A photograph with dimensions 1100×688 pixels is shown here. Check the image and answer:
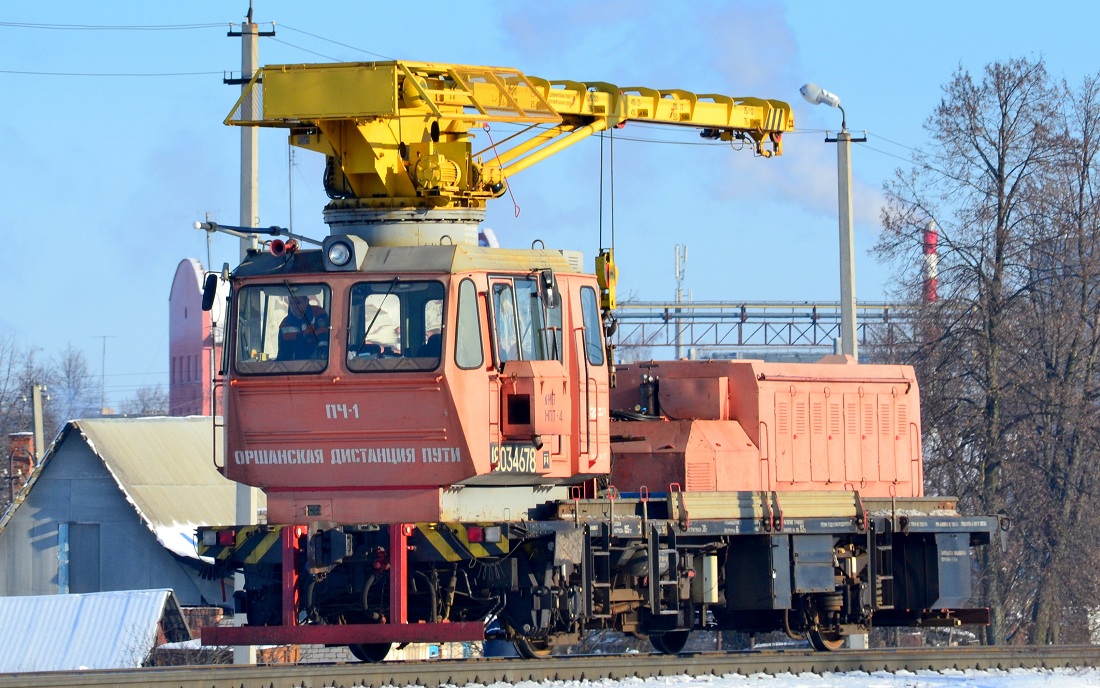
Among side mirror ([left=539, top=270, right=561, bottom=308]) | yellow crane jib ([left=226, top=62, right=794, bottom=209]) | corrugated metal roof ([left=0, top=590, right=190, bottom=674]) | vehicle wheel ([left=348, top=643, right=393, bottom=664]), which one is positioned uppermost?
yellow crane jib ([left=226, top=62, right=794, bottom=209])

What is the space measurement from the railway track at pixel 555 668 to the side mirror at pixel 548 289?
11.4ft

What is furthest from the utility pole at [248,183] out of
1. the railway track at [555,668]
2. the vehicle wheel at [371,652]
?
the railway track at [555,668]

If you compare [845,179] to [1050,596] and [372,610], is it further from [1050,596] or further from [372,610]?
[372,610]

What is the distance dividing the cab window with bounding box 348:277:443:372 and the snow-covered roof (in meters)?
22.7

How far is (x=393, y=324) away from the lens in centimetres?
1474

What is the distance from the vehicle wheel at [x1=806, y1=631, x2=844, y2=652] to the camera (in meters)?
18.0

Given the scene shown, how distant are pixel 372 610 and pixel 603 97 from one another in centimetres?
674

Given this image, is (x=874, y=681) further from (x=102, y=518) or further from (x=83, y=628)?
(x=102, y=518)

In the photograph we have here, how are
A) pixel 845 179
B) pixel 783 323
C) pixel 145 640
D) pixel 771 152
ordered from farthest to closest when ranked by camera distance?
pixel 783 323 → pixel 145 640 → pixel 845 179 → pixel 771 152

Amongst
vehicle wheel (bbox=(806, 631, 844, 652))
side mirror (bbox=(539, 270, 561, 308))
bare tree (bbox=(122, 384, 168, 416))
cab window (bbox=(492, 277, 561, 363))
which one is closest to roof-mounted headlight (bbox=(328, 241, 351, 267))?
cab window (bbox=(492, 277, 561, 363))

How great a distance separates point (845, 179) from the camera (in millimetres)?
26641

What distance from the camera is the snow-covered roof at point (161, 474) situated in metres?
37.4

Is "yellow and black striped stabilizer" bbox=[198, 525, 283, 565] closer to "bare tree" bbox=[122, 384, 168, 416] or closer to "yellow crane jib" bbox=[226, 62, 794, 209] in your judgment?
"yellow crane jib" bbox=[226, 62, 794, 209]

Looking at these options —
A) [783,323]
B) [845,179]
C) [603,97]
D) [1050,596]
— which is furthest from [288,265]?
[783,323]
